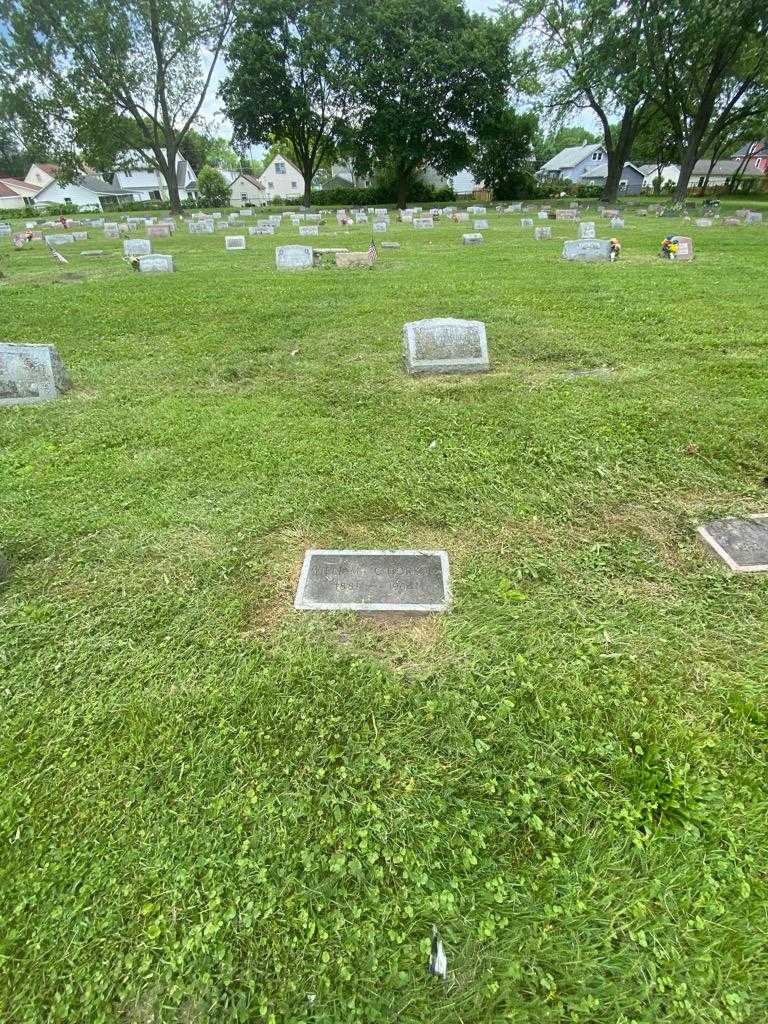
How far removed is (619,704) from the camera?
2.30 meters

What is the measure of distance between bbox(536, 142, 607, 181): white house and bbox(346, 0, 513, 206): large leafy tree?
31353 millimetres

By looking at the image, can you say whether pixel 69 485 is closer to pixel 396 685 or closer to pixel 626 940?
pixel 396 685

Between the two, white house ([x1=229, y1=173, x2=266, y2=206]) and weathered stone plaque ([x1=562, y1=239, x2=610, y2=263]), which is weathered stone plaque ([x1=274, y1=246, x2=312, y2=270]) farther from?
white house ([x1=229, y1=173, x2=266, y2=206])

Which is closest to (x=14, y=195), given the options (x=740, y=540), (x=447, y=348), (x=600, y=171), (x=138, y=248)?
(x=138, y=248)

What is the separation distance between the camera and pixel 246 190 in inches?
2643

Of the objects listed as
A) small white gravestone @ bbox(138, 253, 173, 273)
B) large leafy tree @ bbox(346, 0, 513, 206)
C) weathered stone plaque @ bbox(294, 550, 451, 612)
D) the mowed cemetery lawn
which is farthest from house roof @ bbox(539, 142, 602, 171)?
weathered stone plaque @ bbox(294, 550, 451, 612)

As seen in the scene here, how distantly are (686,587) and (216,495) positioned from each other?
3.06 m

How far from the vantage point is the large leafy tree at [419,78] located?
109ft

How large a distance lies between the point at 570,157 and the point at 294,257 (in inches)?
2869

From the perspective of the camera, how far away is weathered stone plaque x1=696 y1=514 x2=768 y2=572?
3.05m

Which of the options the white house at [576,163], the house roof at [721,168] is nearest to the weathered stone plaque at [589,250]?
the white house at [576,163]

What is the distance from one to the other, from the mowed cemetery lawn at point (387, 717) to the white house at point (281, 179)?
75537mm

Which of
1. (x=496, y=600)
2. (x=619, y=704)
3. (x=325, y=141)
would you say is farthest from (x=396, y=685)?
(x=325, y=141)

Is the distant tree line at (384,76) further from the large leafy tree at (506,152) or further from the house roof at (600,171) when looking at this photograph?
the house roof at (600,171)
